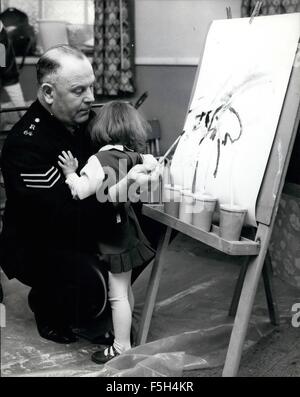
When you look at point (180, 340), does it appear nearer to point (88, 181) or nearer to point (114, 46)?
point (88, 181)

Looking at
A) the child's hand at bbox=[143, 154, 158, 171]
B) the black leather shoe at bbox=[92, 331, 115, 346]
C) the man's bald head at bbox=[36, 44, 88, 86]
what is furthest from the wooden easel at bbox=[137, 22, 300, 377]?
the man's bald head at bbox=[36, 44, 88, 86]

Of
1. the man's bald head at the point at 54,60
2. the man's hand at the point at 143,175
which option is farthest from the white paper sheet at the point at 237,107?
the man's bald head at the point at 54,60

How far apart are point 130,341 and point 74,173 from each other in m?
0.74

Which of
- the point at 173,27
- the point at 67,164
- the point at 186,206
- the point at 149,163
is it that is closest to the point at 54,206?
the point at 67,164

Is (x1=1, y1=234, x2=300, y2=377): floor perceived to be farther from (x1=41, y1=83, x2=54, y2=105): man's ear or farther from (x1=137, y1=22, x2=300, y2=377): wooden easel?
(x1=41, y1=83, x2=54, y2=105): man's ear

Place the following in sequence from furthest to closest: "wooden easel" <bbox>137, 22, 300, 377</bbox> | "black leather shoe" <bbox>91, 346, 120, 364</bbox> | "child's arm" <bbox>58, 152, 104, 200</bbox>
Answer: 1. "black leather shoe" <bbox>91, 346, 120, 364</bbox>
2. "child's arm" <bbox>58, 152, 104, 200</bbox>
3. "wooden easel" <bbox>137, 22, 300, 377</bbox>

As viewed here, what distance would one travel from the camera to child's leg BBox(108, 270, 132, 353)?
2102 millimetres

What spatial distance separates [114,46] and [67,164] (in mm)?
2432

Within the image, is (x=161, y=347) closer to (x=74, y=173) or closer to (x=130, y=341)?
(x=130, y=341)

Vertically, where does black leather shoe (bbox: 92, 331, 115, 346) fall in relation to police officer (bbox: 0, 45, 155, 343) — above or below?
below

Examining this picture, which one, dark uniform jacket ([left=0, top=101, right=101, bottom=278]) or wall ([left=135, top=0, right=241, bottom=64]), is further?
wall ([left=135, top=0, right=241, bottom=64])

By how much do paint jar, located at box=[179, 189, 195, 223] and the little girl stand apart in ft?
0.51

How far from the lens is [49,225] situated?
7.16ft

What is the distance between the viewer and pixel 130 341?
7.46 feet
